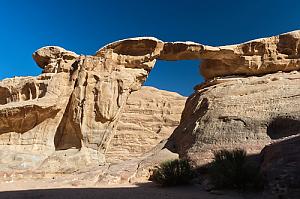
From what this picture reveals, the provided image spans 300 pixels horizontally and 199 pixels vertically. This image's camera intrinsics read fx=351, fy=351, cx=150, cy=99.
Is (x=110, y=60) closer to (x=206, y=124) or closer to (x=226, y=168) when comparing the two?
(x=206, y=124)

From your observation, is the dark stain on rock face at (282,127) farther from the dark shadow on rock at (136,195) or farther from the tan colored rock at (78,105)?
the tan colored rock at (78,105)

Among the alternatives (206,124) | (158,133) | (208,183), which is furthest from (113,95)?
(158,133)

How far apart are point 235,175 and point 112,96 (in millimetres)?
9040

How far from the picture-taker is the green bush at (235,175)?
830 cm

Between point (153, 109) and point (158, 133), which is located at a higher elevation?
point (153, 109)

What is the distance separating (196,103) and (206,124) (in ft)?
7.39

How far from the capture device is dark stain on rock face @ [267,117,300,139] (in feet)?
36.0

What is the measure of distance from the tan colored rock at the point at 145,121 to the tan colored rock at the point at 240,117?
16728mm

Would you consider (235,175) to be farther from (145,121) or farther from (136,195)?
(145,121)

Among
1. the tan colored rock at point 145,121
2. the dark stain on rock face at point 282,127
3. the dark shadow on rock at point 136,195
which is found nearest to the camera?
the dark shadow on rock at point 136,195

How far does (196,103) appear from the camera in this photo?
14930 millimetres

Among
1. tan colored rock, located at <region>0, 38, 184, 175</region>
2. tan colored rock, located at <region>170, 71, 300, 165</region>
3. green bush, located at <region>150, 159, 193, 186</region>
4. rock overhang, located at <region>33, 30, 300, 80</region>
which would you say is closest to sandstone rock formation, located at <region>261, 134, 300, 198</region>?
tan colored rock, located at <region>170, 71, 300, 165</region>

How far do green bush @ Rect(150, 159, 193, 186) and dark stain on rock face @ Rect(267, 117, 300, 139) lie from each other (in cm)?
317

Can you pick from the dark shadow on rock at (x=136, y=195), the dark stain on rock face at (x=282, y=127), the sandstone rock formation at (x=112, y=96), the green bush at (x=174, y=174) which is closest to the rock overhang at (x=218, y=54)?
the sandstone rock formation at (x=112, y=96)
